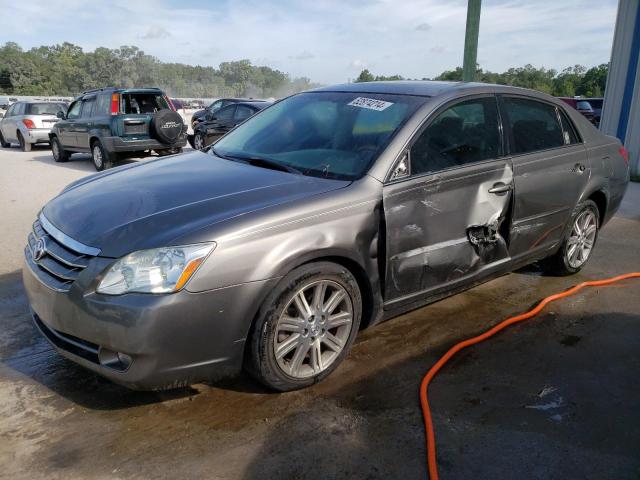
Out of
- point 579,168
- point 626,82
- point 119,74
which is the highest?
point 119,74

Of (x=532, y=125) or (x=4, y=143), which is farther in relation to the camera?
(x=4, y=143)

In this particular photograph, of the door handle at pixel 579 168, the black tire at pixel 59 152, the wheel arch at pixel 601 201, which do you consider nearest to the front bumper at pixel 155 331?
the door handle at pixel 579 168

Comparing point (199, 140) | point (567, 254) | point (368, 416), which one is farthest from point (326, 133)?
point (199, 140)

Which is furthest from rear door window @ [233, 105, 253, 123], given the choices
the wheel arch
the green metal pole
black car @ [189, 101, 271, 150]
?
the wheel arch

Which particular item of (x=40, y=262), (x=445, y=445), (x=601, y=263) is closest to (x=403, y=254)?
(x=445, y=445)

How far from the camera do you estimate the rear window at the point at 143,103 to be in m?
11.7

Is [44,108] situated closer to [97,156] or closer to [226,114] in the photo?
[226,114]

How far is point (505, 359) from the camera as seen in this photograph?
3467mm

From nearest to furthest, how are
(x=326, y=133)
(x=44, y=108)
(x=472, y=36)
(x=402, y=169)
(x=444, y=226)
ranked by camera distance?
(x=402, y=169) → (x=444, y=226) → (x=326, y=133) → (x=472, y=36) → (x=44, y=108)

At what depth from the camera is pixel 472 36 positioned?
8711mm

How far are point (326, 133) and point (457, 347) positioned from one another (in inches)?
64.4

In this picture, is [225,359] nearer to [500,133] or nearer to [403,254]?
[403,254]

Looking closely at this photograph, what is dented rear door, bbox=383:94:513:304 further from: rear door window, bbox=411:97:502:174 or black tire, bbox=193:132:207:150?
black tire, bbox=193:132:207:150

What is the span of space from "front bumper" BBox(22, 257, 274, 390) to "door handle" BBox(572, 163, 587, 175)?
3.06 m
